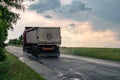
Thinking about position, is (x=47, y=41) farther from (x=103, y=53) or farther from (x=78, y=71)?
(x=78, y=71)

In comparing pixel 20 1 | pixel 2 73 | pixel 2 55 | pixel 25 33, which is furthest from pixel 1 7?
pixel 25 33

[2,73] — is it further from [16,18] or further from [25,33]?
[25,33]

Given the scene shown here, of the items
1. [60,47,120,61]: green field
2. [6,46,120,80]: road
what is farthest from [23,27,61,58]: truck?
[6,46,120,80]: road

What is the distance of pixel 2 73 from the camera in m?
25.5

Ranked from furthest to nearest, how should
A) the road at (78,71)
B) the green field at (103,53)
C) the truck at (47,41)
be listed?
the truck at (47,41)
the green field at (103,53)
the road at (78,71)

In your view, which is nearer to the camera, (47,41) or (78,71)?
(78,71)

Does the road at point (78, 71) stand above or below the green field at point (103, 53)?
below

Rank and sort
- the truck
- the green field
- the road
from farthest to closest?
1. the truck
2. the green field
3. the road

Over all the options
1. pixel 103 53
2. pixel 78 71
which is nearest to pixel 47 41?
pixel 103 53

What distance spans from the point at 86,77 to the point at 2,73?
7.67 metres

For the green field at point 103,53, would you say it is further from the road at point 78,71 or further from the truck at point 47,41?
the road at point 78,71

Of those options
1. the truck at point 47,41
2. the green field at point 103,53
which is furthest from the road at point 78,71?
the truck at point 47,41

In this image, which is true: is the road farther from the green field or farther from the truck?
the truck

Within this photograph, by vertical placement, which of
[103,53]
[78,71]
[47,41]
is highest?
[47,41]
